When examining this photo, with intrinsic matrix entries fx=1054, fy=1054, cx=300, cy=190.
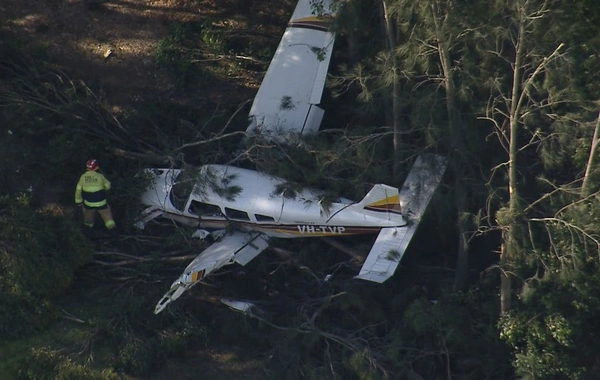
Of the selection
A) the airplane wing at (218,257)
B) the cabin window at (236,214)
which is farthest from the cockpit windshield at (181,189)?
the airplane wing at (218,257)

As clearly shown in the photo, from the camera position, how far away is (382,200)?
1786 centimetres

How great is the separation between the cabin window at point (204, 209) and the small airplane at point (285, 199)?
0.02 metres

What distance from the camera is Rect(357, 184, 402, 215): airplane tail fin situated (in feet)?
58.2

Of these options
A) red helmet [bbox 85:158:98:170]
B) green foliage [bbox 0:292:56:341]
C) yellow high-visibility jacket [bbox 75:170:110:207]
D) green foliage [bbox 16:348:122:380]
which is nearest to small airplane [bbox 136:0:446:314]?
yellow high-visibility jacket [bbox 75:170:110:207]

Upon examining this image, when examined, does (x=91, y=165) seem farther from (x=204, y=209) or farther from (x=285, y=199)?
(x=285, y=199)

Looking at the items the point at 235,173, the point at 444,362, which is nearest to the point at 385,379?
the point at 444,362

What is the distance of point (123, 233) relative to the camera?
1967cm

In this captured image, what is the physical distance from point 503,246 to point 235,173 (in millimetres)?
5163

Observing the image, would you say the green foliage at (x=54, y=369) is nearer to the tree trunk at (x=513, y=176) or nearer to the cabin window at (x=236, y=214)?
the cabin window at (x=236, y=214)

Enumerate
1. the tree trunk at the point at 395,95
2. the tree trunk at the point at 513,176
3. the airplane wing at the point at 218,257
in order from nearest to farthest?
the tree trunk at the point at 513,176, the tree trunk at the point at 395,95, the airplane wing at the point at 218,257

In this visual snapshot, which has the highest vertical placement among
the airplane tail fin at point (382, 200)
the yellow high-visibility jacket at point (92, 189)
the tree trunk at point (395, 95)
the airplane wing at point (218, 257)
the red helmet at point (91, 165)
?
the tree trunk at point (395, 95)

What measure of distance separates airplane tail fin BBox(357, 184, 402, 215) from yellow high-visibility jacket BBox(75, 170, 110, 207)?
479 centimetres

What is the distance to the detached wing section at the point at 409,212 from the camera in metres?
17.7

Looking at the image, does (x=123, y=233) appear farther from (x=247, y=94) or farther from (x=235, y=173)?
(x=247, y=94)
